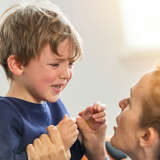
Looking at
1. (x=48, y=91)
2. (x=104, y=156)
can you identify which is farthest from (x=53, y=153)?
(x=104, y=156)

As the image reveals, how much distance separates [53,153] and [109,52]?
1.21 metres

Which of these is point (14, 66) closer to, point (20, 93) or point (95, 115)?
point (20, 93)

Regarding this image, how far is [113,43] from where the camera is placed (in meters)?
2.18

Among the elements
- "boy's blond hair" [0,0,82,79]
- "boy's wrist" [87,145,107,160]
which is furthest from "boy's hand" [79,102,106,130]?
"boy's blond hair" [0,0,82,79]

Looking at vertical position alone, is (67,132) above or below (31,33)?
below

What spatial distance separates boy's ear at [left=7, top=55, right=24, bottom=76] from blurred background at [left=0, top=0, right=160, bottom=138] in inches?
39.2

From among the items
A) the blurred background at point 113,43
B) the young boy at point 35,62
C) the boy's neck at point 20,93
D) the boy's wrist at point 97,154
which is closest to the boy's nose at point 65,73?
the young boy at point 35,62

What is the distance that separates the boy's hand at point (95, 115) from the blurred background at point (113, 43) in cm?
88

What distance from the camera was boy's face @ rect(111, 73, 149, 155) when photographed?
3.40 ft

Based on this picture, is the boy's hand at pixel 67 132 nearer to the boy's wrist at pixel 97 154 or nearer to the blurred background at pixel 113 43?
the boy's wrist at pixel 97 154

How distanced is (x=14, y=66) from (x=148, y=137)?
1.57ft

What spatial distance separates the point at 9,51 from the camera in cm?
120

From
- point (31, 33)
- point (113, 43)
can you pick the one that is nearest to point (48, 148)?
point (31, 33)

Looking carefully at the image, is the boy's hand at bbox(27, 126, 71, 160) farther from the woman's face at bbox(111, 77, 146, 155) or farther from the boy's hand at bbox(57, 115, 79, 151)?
the woman's face at bbox(111, 77, 146, 155)
